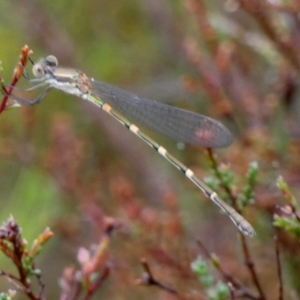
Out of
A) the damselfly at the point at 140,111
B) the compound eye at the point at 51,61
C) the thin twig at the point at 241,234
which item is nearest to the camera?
the thin twig at the point at 241,234

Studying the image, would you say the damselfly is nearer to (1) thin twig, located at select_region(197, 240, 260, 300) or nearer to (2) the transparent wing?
(2) the transparent wing

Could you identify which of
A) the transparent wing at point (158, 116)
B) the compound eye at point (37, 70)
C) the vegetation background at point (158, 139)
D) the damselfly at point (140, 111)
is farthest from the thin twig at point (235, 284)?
the compound eye at point (37, 70)

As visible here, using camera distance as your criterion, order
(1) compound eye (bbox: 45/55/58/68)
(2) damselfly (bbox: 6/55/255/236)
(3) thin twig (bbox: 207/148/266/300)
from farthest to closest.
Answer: (1) compound eye (bbox: 45/55/58/68)
(2) damselfly (bbox: 6/55/255/236)
(3) thin twig (bbox: 207/148/266/300)

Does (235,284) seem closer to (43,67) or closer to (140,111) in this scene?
(140,111)

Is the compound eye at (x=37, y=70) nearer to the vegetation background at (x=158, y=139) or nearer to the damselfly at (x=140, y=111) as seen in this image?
the damselfly at (x=140, y=111)

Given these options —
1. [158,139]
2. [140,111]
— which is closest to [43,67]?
[140,111]

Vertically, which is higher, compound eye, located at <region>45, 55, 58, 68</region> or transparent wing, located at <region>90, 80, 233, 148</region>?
transparent wing, located at <region>90, 80, 233, 148</region>

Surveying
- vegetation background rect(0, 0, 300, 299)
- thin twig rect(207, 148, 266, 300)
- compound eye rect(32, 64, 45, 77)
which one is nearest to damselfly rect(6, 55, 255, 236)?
compound eye rect(32, 64, 45, 77)
